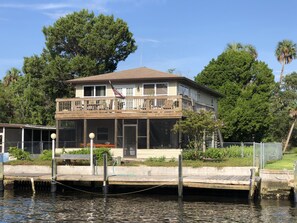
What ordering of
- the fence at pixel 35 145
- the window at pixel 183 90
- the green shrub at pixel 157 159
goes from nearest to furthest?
1. the green shrub at pixel 157 159
2. the fence at pixel 35 145
3. the window at pixel 183 90

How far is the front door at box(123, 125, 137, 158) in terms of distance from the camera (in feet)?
106

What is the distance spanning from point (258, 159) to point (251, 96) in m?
26.3

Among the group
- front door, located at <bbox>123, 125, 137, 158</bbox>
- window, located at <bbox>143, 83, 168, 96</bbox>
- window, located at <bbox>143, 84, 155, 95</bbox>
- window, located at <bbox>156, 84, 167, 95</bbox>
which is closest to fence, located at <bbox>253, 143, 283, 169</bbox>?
window, located at <bbox>156, 84, 167, 95</bbox>

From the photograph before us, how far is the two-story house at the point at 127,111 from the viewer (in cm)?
3177

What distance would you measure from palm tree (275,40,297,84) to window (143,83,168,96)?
130ft

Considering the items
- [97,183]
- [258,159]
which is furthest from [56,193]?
[258,159]

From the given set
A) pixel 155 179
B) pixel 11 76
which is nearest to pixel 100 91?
pixel 155 179

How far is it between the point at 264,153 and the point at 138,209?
12539 millimetres

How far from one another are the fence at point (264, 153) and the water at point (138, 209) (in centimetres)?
410

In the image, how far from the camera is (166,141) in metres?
31.9

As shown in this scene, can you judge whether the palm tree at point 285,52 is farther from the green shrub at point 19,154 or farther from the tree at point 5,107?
the green shrub at point 19,154

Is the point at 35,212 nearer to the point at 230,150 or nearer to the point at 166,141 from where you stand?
the point at 166,141

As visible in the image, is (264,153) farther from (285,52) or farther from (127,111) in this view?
(285,52)

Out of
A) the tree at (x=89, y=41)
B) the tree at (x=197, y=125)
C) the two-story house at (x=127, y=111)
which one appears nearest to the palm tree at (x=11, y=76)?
the tree at (x=89, y=41)
